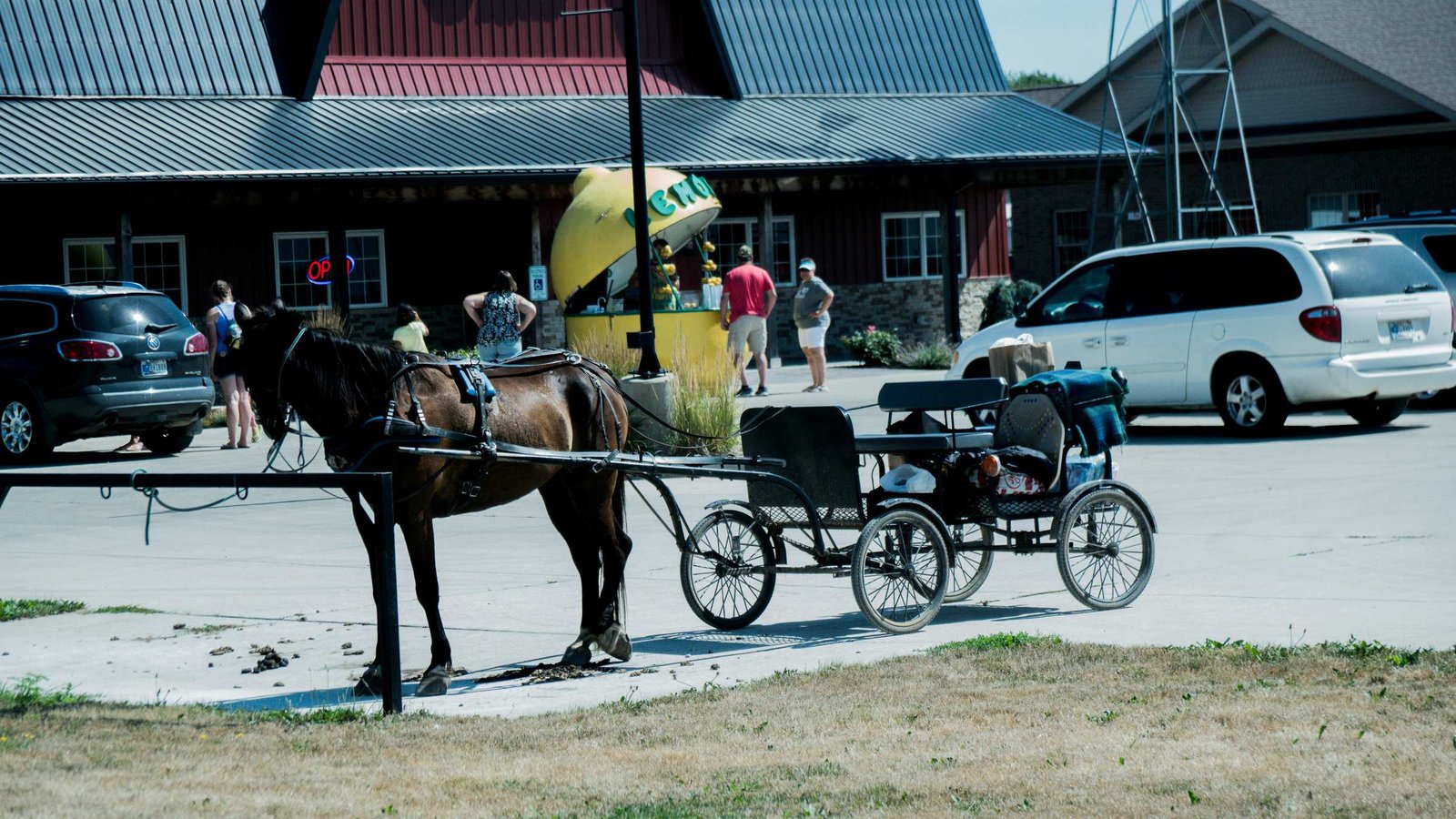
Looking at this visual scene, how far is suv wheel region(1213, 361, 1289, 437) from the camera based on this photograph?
1756 cm

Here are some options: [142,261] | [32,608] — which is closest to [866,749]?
[32,608]

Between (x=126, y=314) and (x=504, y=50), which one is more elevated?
(x=504, y=50)

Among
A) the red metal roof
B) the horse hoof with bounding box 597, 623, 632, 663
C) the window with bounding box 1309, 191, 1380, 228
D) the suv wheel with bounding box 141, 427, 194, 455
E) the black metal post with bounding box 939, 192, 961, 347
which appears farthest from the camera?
the window with bounding box 1309, 191, 1380, 228

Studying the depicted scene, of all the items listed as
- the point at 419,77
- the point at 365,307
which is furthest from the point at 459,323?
the point at 419,77

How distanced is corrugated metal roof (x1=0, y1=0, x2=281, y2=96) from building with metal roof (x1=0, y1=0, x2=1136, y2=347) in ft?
0.12

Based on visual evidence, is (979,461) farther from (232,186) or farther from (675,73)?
(675,73)

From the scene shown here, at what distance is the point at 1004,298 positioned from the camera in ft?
109

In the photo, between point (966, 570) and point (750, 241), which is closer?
point (966, 570)

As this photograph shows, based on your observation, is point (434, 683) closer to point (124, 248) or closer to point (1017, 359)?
point (1017, 359)

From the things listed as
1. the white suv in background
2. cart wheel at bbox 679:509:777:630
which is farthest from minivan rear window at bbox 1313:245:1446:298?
cart wheel at bbox 679:509:777:630

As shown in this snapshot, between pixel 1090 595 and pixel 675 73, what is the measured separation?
2586 cm

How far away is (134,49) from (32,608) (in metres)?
20.9

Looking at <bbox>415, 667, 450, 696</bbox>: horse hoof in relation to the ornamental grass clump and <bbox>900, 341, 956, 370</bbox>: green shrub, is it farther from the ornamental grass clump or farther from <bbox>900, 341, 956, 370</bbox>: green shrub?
<bbox>900, 341, 956, 370</bbox>: green shrub

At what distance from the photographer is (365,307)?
99.0 feet
